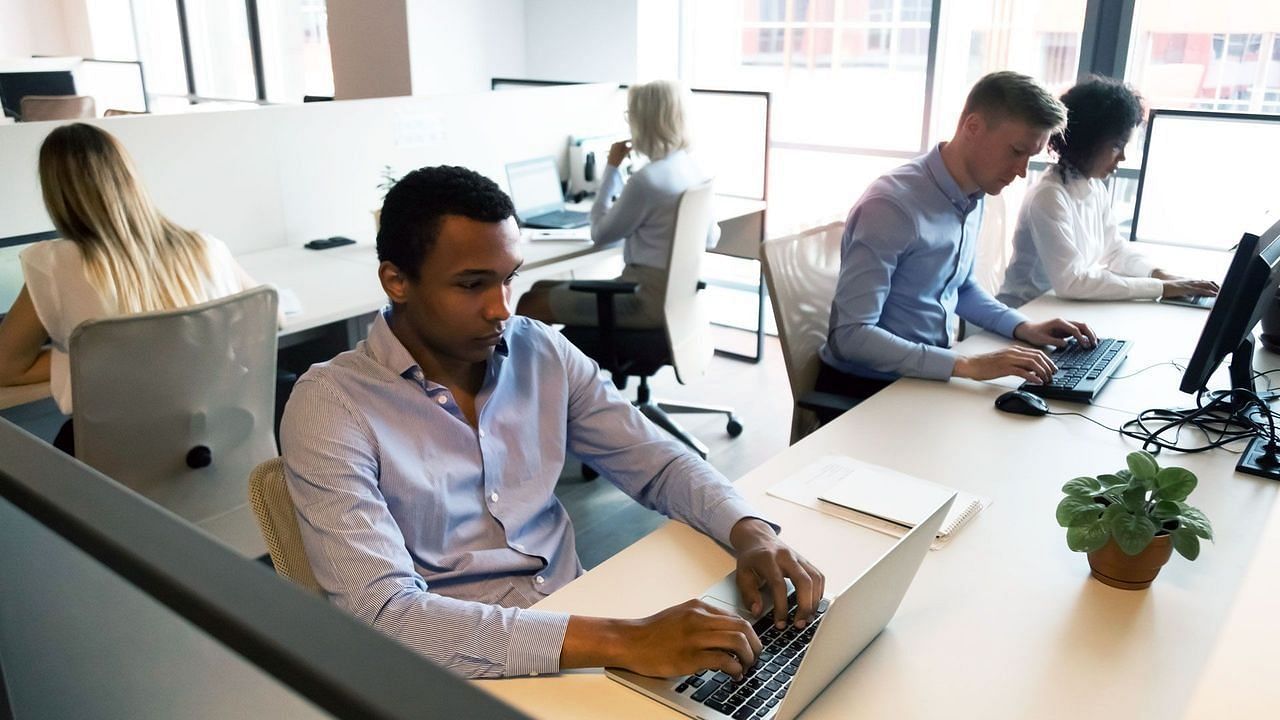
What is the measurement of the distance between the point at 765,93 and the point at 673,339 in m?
1.29

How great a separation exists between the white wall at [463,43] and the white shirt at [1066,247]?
9.25 feet

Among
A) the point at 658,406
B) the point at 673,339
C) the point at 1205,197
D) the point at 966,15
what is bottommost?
the point at 658,406

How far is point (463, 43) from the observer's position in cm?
481

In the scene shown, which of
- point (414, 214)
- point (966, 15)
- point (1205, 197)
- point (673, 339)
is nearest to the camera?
point (414, 214)

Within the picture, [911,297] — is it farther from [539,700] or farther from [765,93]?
[765,93]

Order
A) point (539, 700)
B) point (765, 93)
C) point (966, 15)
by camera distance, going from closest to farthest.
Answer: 1. point (539, 700)
2. point (765, 93)
3. point (966, 15)

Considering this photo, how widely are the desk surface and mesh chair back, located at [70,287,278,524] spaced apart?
972 millimetres

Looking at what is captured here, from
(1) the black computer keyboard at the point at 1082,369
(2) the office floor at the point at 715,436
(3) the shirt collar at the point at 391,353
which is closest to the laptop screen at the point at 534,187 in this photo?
(2) the office floor at the point at 715,436

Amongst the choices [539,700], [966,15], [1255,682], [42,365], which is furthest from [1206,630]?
[966,15]

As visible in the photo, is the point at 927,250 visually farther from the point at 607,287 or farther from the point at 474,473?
the point at 474,473

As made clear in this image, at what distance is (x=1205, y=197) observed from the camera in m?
2.71

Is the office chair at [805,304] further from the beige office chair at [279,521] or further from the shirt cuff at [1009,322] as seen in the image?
the beige office chair at [279,521]

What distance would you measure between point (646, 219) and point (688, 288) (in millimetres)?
252

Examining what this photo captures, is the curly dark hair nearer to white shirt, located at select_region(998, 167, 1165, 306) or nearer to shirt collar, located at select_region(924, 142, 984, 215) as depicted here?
white shirt, located at select_region(998, 167, 1165, 306)
